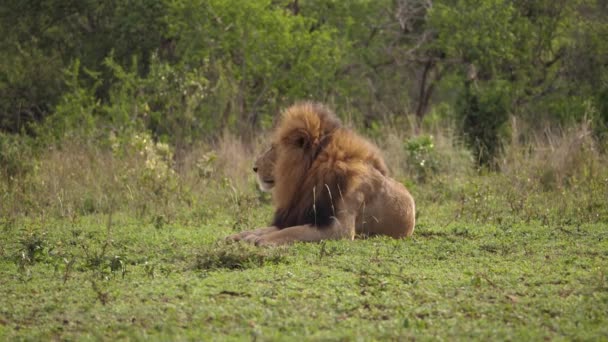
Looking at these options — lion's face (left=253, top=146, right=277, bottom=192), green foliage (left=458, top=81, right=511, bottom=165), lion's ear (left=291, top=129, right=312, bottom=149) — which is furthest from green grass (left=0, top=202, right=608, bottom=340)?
green foliage (left=458, top=81, right=511, bottom=165)

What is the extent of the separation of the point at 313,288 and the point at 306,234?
63.6 inches

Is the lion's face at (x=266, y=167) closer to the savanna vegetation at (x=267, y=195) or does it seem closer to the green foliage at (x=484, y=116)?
the savanna vegetation at (x=267, y=195)

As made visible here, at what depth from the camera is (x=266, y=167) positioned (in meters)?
7.41

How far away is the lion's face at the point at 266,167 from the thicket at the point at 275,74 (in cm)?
369

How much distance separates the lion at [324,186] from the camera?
264 inches

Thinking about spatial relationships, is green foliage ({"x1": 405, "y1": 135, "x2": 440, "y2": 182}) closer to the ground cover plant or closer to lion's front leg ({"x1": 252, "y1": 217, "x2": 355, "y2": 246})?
the ground cover plant

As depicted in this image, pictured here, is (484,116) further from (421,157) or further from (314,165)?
(314,165)

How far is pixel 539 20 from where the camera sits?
16891mm

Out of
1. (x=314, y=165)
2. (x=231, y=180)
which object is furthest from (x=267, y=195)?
(x=314, y=165)

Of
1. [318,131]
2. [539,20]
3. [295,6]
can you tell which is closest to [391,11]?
[295,6]

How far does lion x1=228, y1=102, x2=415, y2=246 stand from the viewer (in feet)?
22.0

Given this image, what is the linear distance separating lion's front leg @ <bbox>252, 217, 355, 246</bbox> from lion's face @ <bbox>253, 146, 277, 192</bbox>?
79 centimetres

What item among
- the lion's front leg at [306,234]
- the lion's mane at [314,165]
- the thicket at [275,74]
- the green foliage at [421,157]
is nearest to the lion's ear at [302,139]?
the lion's mane at [314,165]

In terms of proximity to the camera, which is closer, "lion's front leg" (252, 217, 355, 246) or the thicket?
"lion's front leg" (252, 217, 355, 246)
